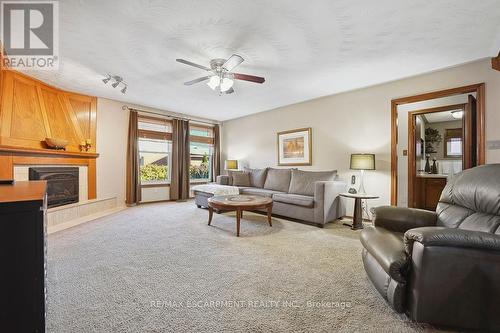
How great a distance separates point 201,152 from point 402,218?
565cm

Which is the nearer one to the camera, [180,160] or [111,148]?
[111,148]

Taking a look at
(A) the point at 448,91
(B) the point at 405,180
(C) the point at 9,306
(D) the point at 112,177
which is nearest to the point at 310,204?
(B) the point at 405,180

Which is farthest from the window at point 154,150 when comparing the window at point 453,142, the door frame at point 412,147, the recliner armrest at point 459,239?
the window at point 453,142

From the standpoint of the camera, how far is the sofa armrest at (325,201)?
138 inches

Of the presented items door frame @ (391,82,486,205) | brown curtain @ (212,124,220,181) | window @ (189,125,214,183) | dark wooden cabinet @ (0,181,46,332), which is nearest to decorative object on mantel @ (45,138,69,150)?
window @ (189,125,214,183)

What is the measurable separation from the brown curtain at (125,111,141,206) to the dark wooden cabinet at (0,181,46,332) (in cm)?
468

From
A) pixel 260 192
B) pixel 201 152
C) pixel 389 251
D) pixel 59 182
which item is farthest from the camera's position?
pixel 201 152

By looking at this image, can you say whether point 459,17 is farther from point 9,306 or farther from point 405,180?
point 9,306

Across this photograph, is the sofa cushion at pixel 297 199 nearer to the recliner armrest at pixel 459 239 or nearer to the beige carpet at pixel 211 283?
the beige carpet at pixel 211 283

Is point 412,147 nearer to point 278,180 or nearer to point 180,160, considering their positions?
point 278,180

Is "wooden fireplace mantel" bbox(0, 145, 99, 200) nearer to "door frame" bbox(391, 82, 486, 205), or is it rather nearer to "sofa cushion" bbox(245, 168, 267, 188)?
"sofa cushion" bbox(245, 168, 267, 188)

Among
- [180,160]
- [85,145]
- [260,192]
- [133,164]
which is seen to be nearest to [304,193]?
[260,192]

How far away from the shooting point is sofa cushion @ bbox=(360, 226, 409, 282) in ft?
4.51

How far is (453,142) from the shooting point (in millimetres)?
5324
